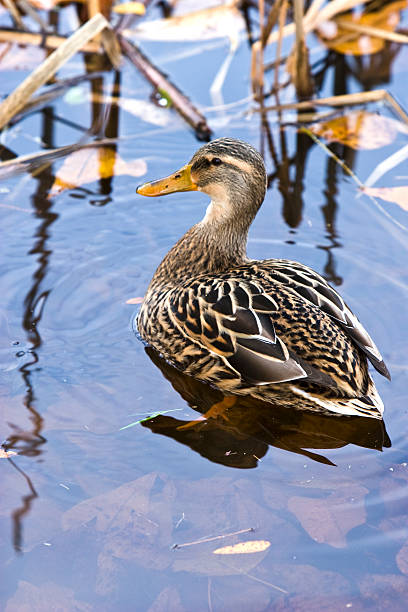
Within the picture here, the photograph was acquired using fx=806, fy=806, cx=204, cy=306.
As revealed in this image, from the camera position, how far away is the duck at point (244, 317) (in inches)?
159

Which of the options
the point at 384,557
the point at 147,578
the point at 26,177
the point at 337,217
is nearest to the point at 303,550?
the point at 384,557

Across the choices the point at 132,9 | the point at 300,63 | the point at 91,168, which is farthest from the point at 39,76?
the point at 300,63

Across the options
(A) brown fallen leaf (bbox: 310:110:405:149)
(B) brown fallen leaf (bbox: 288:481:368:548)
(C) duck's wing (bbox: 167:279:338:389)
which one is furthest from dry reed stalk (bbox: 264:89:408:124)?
(B) brown fallen leaf (bbox: 288:481:368:548)

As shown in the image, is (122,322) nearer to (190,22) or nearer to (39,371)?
(39,371)

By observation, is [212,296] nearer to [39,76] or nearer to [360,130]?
[39,76]

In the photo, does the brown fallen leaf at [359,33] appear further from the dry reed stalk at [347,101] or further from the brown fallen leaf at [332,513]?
the brown fallen leaf at [332,513]

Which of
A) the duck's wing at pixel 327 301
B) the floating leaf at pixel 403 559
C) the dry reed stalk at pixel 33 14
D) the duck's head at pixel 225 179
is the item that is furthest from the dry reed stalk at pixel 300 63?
the floating leaf at pixel 403 559

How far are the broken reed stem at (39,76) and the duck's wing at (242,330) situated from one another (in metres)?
2.58

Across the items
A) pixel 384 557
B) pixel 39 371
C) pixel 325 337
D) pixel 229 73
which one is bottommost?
pixel 384 557

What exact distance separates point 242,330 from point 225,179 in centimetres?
98

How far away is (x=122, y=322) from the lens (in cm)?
495

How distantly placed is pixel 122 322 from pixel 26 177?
5.43ft

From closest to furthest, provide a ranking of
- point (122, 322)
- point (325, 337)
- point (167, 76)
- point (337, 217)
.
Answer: point (325, 337) < point (122, 322) < point (337, 217) < point (167, 76)

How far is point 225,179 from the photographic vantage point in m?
4.59
